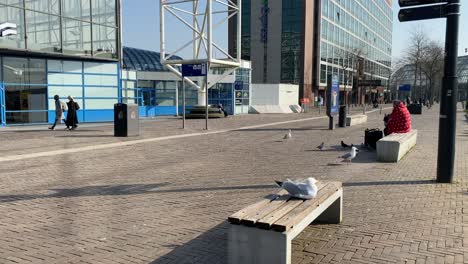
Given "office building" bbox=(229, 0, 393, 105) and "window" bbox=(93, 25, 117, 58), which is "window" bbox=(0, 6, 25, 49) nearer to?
"window" bbox=(93, 25, 117, 58)

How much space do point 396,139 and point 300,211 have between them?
7406mm

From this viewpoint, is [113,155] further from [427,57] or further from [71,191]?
[427,57]

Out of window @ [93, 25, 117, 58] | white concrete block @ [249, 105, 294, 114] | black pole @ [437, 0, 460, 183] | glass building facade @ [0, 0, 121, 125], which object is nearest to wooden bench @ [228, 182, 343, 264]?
black pole @ [437, 0, 460, 183]

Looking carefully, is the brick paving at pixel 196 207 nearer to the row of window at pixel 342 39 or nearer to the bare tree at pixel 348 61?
the row of window at pixel 342 39

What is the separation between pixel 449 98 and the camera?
744cm

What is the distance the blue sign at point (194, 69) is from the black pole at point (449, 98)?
13792mm

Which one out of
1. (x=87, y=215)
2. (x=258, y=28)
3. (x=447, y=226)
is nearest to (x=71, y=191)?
(x=87, y=215)

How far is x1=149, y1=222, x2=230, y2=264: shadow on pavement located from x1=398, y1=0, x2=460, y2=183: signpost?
15.0 ft

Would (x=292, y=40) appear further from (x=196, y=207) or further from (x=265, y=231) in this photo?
(x=265, y=231)

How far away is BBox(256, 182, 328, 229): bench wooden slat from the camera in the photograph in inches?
143

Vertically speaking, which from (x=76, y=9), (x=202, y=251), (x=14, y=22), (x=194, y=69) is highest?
(x=76, y=9)

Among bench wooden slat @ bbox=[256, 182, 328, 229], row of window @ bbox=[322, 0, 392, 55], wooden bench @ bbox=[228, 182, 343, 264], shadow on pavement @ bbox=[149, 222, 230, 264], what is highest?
row of window @ bbox=[322, 0, 392, 55]

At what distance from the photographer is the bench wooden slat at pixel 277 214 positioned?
11.9 feet

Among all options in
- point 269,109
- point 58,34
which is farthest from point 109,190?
point 269,109
